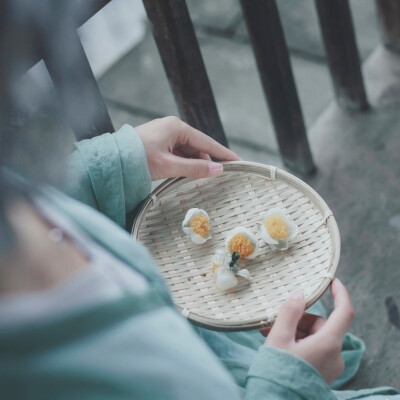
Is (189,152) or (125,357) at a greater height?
(125,357)

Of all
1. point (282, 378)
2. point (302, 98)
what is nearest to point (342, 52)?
point (302, 98)

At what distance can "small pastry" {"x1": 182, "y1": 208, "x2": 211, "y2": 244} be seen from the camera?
988 mm

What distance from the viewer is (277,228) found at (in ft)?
3.13

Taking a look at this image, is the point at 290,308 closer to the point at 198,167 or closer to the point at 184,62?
the point at 198,167

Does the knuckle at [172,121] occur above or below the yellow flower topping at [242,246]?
above

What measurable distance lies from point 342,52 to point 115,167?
84 cm

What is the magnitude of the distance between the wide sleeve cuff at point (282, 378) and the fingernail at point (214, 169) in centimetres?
32

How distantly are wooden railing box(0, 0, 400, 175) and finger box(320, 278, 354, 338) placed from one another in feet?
1.51

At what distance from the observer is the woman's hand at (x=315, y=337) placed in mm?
832

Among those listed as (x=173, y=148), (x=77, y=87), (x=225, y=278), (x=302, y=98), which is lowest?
(x=302, y=98)

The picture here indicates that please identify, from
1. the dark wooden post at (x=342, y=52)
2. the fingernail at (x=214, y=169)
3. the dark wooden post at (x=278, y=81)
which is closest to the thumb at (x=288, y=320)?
the fingernail at (x=214, y=169)

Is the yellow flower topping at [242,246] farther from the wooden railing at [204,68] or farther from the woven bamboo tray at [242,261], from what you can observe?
the wooden railing at [204,68]

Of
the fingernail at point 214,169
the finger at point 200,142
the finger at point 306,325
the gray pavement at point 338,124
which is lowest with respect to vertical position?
the gray pavement at point 338,124

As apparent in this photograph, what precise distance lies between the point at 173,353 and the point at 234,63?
160 centimetres
